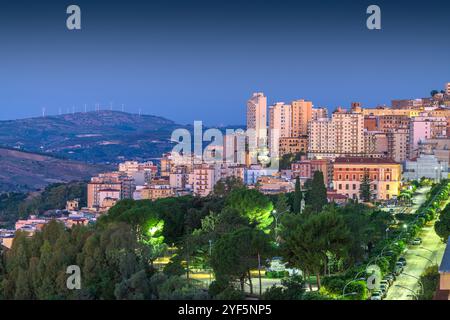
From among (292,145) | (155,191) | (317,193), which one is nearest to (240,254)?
(317,193)

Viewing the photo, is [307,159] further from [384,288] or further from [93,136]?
[93,136]

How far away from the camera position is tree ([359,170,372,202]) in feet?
77.5

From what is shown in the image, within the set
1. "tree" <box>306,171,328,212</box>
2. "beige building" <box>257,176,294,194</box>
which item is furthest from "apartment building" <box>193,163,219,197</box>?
"tree" <box>306,171,328,212</box>

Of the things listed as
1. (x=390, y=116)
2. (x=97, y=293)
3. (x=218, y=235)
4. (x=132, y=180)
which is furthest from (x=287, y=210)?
(x=390, y=116)

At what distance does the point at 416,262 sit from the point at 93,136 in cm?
5019

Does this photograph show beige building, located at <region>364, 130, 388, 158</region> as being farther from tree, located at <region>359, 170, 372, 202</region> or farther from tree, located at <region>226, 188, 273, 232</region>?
tree, located at <region>226, 188, 273, 232</region>

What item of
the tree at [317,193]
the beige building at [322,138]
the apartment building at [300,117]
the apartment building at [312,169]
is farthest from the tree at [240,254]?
the apartment building at [300,117]

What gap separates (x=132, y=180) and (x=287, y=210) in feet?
55.2

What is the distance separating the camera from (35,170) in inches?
1869

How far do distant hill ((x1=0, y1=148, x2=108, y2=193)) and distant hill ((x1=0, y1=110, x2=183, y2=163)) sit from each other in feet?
12.9

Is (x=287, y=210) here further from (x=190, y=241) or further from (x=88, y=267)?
(x=88, y=267)

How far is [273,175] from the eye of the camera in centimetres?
2961

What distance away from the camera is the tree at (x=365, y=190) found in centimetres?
2362

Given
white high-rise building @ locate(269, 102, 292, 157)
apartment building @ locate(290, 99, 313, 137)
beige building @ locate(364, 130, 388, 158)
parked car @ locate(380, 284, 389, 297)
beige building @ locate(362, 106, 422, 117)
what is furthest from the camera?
beige building @ locate(362, 106, 422, 117)
